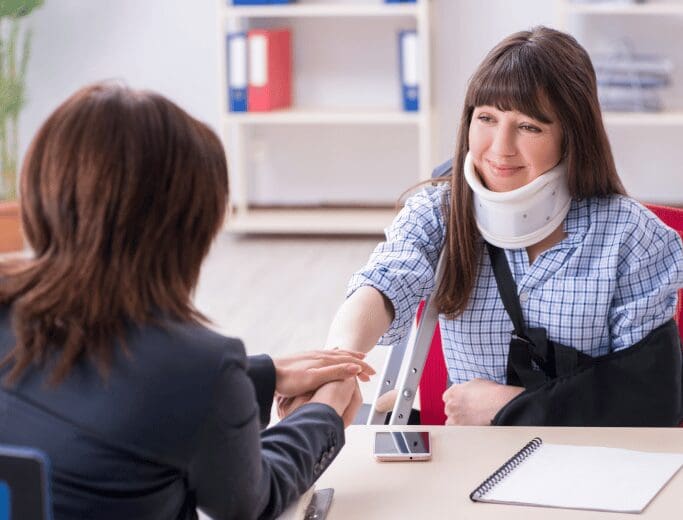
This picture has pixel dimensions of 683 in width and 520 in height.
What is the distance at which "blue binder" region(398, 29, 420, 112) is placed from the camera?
523cm

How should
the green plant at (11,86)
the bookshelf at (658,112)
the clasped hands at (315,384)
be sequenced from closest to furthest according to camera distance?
1. the clasped hands at (315,384)
2. the green plant at (11,86)
3. the bookshelf at (658,112)

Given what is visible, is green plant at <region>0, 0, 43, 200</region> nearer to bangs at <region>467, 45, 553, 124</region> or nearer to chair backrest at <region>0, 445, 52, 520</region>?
bangs at <region>467, 45, 553, 124</region>

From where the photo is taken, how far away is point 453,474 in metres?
1.49

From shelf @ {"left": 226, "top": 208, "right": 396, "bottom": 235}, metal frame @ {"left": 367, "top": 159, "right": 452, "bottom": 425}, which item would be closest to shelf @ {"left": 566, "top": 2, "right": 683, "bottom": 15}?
shelf @ {"left": 226, "top": 208, "right": 396, "bottom": 235}

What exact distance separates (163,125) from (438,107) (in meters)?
4.62

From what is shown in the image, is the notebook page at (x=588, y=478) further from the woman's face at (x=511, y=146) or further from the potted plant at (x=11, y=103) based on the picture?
the potted plant at (x=11, y=103)

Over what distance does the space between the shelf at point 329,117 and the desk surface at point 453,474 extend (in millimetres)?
3708

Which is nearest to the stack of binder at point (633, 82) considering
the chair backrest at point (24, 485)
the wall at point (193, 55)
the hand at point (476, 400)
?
the wall at point (193, 55)

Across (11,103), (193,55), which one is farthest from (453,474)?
(193,55)

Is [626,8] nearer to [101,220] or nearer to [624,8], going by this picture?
[624,8]

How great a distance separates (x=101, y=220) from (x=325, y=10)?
4275 mm

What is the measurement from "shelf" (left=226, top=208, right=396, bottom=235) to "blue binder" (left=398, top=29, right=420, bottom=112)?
0.54m

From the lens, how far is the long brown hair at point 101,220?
1.10 metres

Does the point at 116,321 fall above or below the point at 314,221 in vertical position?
above
